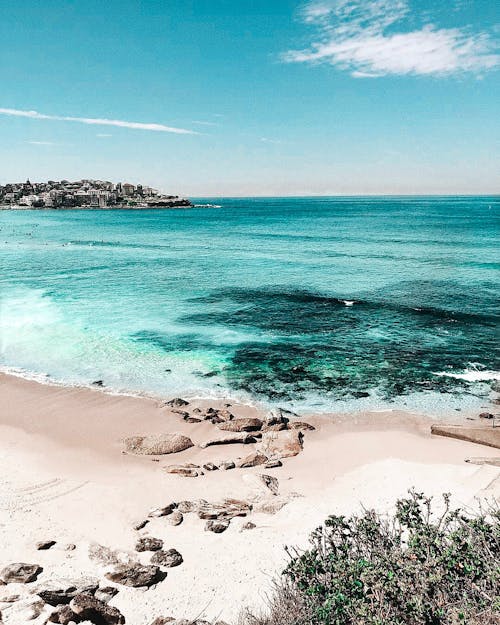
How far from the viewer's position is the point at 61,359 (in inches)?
989

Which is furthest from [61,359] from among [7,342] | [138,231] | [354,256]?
[138,231]

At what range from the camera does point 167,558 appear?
10.2m

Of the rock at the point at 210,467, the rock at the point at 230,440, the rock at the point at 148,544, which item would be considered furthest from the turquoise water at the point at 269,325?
the rock at the point at 148,544

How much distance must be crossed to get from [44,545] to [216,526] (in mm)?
3878

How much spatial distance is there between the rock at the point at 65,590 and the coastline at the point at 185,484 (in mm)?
419

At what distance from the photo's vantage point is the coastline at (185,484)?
9.67 meters

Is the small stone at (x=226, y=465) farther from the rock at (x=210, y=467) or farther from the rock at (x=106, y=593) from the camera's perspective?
the rock at (x=106, y=593)

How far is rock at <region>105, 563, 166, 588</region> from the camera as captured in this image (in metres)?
9.40

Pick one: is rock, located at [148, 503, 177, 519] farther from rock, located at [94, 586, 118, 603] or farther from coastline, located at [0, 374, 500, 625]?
rock, located at [94, 586, 118, 603]

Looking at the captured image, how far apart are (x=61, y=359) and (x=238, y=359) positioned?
370 inches

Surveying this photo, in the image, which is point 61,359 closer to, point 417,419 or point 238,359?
point 238,359

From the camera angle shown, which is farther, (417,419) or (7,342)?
(7,342)

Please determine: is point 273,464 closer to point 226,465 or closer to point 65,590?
point 226,465

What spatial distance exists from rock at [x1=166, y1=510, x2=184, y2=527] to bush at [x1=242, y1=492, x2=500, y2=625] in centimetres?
389
